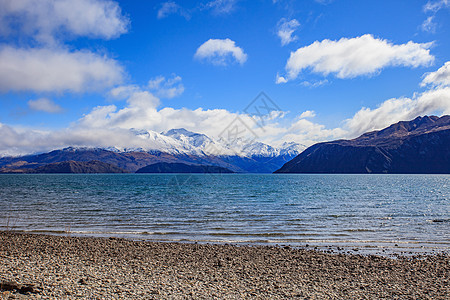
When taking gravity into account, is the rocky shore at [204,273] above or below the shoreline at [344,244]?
above

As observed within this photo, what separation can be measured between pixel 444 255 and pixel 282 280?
479 inches

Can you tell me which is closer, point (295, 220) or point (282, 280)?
point (282, 280)

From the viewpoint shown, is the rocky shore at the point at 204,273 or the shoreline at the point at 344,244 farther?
the shoreline at the point at 344,244

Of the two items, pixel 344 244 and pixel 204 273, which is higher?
pixel 204 273

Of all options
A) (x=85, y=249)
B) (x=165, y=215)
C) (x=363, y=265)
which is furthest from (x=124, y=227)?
(x=363, y=265)

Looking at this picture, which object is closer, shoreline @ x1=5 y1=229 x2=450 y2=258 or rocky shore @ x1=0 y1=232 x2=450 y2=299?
rocky shore @ x1=0 y1=232 x2=450 y2=299

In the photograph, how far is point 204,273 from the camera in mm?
15180

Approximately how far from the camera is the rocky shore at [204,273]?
12273 mm

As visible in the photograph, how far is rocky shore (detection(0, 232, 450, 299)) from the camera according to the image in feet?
40.3

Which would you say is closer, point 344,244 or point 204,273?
point 204,273

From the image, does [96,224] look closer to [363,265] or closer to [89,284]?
[89,284]

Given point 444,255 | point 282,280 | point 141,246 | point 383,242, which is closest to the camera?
point 282,280

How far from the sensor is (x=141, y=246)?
21172 mm

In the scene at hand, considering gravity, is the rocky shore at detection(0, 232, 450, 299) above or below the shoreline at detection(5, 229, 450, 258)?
above
